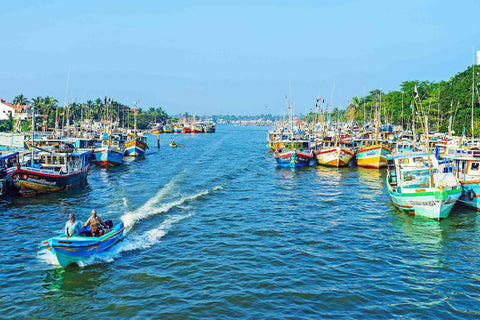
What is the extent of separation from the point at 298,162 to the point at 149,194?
917 inches

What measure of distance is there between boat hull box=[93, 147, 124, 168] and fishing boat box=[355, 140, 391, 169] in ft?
→ 109

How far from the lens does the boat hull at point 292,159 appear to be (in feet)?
163

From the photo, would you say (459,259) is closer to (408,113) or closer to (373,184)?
(373,184)

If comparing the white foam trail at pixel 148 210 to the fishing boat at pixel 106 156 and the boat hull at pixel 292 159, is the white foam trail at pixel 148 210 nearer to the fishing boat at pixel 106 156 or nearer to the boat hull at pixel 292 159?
the boat hull at pixel 292 159

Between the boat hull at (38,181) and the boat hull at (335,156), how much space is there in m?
31.9

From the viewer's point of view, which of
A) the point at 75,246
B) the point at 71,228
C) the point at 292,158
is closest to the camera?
the point at 75,246

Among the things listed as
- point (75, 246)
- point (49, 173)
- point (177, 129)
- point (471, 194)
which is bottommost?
point (75, 246)

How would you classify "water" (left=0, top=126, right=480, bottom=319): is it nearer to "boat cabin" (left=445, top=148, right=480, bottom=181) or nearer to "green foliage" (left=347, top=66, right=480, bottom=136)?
"boat cabin" (left=445, top=148, right=480, bottom=181)

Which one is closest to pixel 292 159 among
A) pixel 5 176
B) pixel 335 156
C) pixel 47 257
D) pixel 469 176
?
pixel 335 156

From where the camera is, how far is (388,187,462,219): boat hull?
75.7 feet

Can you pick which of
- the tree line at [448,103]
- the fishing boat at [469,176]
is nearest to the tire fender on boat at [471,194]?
the fishing boat at [469,176]

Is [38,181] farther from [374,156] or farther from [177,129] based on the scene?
[177,129]

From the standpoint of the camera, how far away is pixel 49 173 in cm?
3184

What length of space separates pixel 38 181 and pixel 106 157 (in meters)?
20.3
